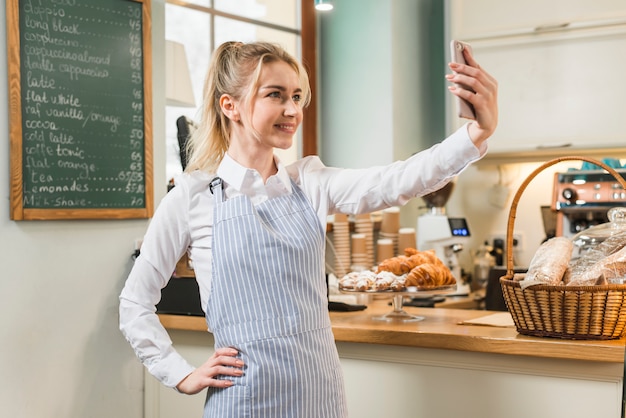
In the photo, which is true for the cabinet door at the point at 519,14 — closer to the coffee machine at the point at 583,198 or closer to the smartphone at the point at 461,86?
the coffee machine at the point at 583,198

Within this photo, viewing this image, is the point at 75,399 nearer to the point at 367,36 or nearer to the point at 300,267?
the point at 300,267

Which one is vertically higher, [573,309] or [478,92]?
[478,92]

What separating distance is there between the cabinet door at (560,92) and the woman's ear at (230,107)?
2402 millimetres

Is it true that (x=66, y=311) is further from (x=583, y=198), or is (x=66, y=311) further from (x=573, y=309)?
(x=583, y=198)

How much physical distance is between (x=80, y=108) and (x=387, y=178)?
3.76 feet

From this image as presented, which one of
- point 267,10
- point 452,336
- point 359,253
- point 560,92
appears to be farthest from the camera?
point 267,10

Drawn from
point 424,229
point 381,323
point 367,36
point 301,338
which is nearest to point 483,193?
point 424,229

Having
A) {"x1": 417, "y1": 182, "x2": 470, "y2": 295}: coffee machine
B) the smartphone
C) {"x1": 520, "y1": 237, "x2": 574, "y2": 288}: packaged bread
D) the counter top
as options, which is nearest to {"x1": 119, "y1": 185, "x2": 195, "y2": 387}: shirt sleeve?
the counter top

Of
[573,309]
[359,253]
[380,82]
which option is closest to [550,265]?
[573,309]

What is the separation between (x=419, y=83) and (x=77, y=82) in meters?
2.37

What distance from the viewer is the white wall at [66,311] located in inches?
88.0

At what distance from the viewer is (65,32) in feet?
7.77

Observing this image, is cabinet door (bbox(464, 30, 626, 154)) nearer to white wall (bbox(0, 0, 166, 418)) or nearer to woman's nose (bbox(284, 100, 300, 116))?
white wall (bbox(0, 0, 166, 418))

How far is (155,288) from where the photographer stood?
1.80 m
